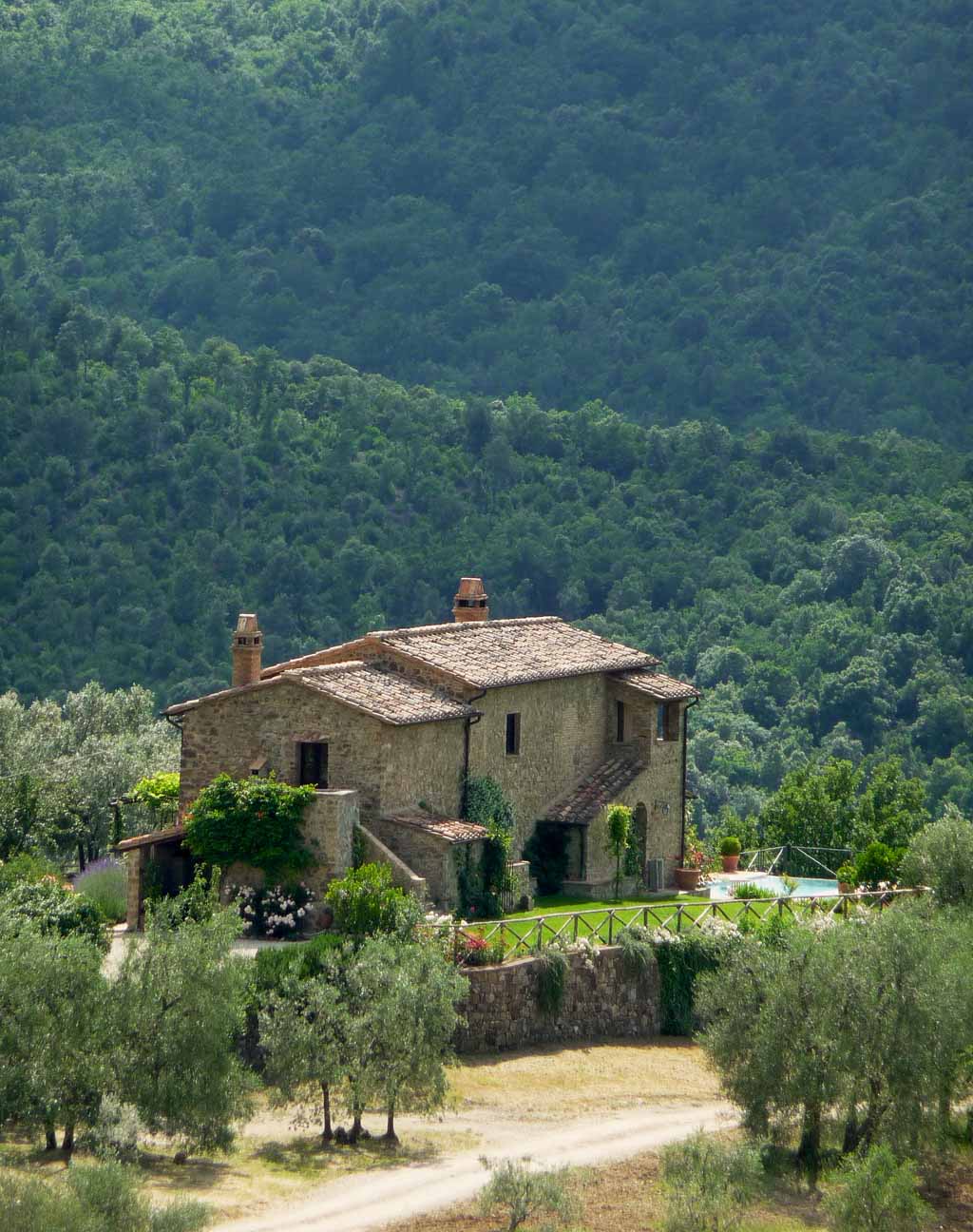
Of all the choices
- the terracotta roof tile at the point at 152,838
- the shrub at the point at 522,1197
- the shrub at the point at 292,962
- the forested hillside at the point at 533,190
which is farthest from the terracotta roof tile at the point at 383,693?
the forested hillside at the point at 533,190

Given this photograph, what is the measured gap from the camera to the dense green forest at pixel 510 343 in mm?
94375

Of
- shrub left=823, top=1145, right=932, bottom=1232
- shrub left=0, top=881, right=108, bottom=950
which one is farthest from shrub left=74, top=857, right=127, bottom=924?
shrub left=823, top=1145, right=932, bottom=1232

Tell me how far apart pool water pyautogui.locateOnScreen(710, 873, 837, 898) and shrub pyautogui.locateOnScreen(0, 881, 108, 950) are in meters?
14.5

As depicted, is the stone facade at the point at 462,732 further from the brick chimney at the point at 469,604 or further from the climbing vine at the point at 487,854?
the climbing vine at the point at 487,854

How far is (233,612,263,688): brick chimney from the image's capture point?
42312mm

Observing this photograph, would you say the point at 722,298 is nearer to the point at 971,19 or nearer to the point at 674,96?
the point at 674,96

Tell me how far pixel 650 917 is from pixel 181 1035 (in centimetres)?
1242

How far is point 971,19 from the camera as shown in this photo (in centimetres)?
19225

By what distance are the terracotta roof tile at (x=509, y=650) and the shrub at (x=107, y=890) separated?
Result: 20.5 ft

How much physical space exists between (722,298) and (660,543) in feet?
199

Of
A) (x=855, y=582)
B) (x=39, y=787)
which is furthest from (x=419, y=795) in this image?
(x=855, y=582)

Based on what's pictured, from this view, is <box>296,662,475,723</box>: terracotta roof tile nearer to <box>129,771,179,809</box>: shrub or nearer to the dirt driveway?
<box>129,771,179,809</box>: shrub

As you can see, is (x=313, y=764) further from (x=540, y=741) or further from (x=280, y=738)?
(x=540, y=741)

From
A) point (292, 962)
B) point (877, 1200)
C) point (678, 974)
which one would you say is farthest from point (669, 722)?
point (877, 1200)
